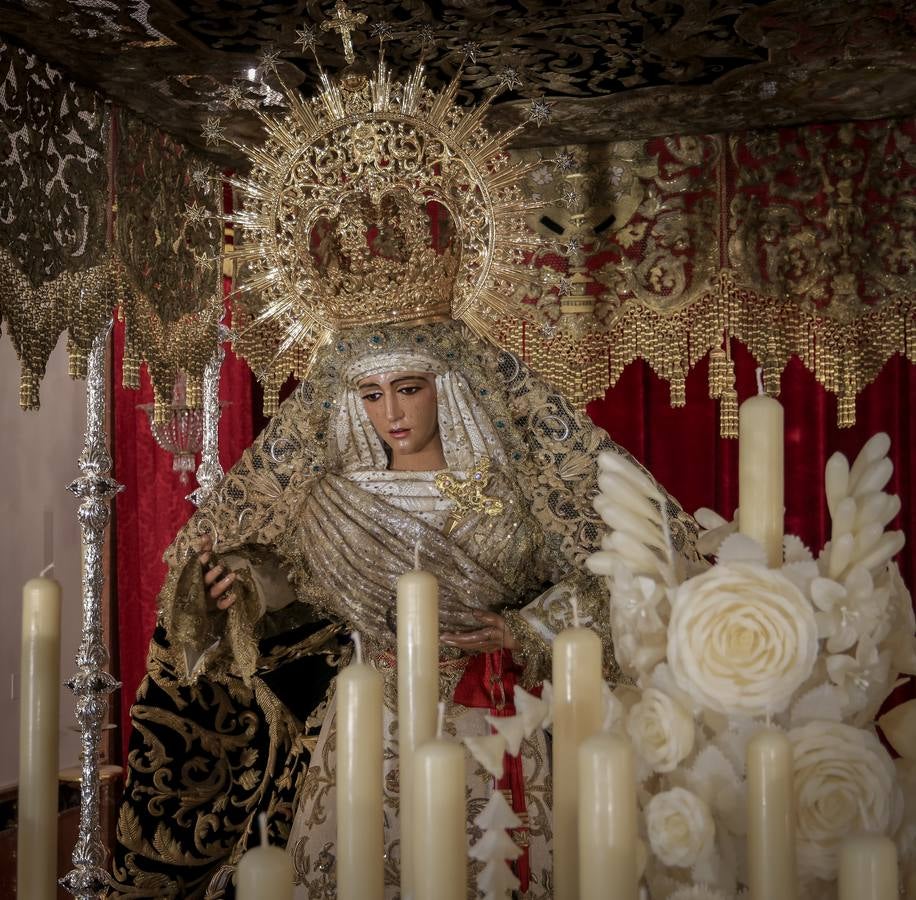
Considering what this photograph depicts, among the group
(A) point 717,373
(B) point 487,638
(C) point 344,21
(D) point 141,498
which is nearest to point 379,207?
(C) point 344,21

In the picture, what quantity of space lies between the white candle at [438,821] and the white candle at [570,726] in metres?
0.14

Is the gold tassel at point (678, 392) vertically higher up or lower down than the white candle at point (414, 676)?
higher up

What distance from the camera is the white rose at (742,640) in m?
0.84

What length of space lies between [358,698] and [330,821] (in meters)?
1.49

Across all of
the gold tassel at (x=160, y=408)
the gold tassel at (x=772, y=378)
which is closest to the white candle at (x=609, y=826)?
the gold tassel at (x=160, y=408)

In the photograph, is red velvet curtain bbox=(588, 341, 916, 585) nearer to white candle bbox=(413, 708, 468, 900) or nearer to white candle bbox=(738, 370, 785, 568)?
white candle bbox=(738, 370, 785, 568)

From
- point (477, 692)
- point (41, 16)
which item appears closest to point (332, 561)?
point (477, 692)

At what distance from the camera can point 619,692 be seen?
1021mm

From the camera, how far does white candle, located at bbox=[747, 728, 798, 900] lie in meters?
0.75

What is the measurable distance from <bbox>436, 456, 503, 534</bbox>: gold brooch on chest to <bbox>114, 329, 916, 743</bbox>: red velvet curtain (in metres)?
1.34

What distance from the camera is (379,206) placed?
7.68 feet

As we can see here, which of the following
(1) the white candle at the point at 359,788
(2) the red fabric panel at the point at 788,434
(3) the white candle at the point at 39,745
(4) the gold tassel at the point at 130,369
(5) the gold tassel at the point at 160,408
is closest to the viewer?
(1) the white candle at the point at 359,788

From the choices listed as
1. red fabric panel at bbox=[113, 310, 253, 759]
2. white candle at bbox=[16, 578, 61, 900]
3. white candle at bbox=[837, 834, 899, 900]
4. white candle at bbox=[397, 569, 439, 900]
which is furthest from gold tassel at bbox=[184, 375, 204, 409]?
white candle at bbox=[837, 834, 899, 900]

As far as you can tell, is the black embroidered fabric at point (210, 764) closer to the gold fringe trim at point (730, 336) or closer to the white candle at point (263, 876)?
the gold fringe trim at point (730, 336)
